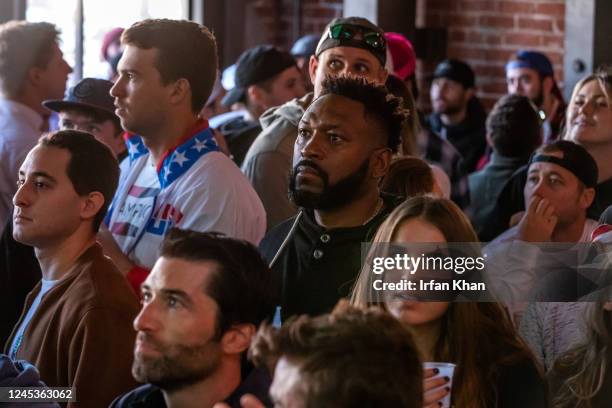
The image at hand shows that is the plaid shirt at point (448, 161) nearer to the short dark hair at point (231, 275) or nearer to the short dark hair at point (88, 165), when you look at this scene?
the short dark hair at point (88, 165)

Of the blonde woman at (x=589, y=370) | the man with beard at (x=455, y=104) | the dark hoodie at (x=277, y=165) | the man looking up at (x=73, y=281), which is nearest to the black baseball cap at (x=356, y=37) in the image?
the dark hoodie at (x=277, y=165)

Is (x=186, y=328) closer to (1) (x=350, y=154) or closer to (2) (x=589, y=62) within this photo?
(1) (x=350, y=154)

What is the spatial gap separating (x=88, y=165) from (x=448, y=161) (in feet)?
6.51

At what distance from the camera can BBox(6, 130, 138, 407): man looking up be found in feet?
7.54

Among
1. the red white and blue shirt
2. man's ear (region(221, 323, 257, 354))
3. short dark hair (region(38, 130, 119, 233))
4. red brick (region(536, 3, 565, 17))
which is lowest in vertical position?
man's ear (region(221, 323, 257, 354))

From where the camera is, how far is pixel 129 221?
9.30 feet

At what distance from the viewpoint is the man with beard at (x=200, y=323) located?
1.98 meters

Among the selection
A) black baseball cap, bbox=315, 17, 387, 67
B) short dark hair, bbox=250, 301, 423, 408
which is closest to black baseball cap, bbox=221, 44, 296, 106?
black baseball cap, bbox=315, 17, 387, 67

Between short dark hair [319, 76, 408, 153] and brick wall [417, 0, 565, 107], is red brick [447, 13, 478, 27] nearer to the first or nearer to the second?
brick wall [417, 0, 565, 107]

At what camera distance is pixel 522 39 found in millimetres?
5926

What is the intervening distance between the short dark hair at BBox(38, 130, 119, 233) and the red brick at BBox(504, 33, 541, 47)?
359 centimetres

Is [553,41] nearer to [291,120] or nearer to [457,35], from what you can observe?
[457,35]

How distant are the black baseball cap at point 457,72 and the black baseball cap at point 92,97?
2384 millimetres

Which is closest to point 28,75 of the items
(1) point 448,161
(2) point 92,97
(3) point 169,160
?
(2) point 92,97
